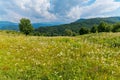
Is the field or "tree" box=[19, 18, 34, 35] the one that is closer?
the field

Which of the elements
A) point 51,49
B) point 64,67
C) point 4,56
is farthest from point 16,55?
Result: point 64,67

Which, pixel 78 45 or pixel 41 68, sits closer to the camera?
pixel 41 68

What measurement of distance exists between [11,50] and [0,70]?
359 centimetres

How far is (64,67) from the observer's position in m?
9.14

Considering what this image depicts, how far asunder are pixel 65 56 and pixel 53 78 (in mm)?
2877

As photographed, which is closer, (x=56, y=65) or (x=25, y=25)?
(x=56, y=65)

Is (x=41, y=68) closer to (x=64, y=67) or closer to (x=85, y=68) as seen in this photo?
(x=64, y=67)

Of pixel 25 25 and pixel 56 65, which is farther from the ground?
pixel 25 25

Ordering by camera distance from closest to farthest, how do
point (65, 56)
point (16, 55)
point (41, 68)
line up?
1. point (41, 68)
2. point (65, 56)
3. point (16, 55)

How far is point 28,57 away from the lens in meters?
11.2

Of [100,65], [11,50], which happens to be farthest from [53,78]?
[11,50]

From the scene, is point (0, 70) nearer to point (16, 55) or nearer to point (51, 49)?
point (16, 55)

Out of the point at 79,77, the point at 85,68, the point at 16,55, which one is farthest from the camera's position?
the point at 16,55

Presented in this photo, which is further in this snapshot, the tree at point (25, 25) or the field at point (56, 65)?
the tree at point (25, 25)
